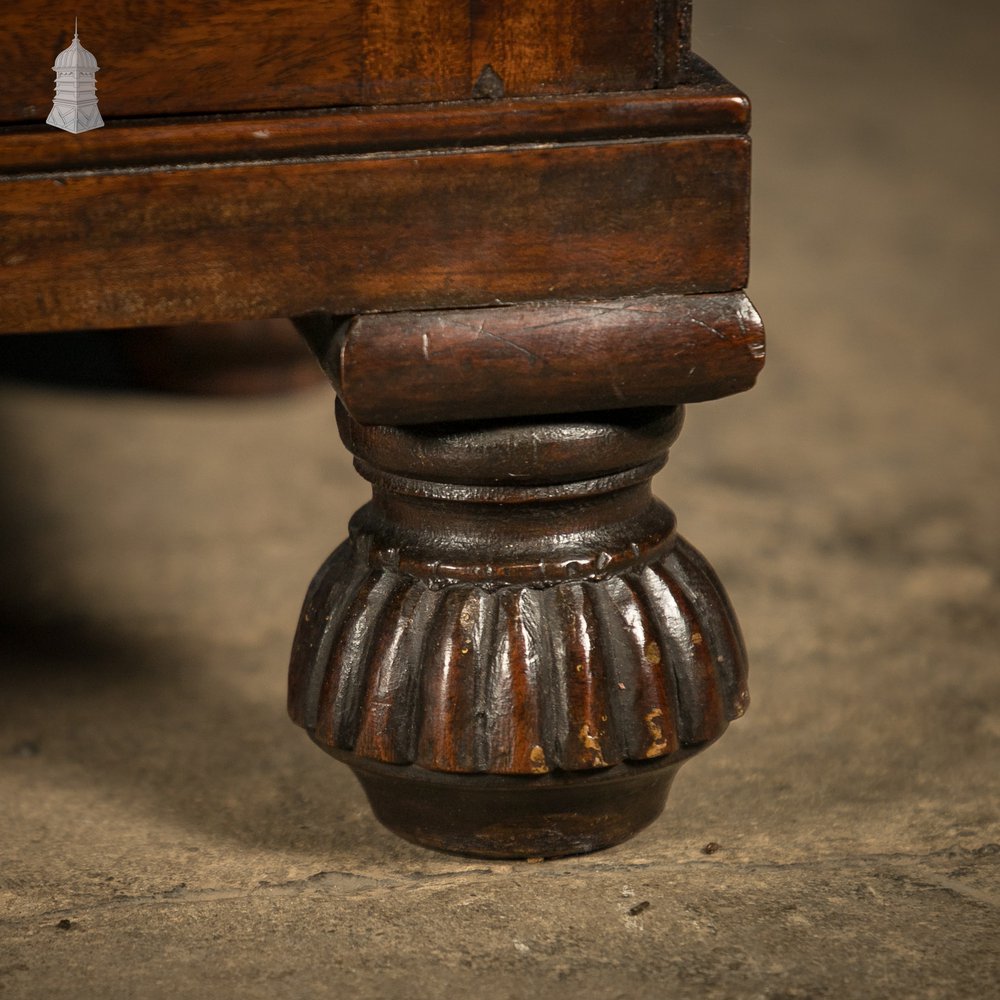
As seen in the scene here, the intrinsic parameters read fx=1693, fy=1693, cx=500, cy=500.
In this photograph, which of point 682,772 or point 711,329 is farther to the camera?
point 682,772

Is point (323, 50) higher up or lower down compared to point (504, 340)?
higher up

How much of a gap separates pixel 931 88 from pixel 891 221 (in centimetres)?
61

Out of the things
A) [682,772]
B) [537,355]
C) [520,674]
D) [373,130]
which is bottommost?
[682,772]

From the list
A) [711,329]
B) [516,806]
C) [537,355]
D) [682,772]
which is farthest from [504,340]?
[682,772]

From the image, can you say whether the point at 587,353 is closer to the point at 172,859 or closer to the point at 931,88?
the point at 172,859

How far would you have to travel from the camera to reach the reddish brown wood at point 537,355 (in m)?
0.97

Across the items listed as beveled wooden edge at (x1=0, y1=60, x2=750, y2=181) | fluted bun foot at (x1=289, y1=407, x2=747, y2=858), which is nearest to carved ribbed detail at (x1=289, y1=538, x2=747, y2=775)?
fluted bun foot at (x1=289, y1=407, x2=747, y2=858)

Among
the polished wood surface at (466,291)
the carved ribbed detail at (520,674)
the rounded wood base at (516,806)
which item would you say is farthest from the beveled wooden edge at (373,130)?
the rounded wood base at (516,806)

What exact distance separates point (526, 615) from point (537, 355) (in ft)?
0.54

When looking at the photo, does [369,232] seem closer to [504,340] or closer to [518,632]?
[504,340]

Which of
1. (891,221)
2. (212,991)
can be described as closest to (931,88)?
(891,221)

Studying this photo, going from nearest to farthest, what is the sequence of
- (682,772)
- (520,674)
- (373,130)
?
1. (373,130)
2. (520,674)
3. (682,772)

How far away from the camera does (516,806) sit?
1076mm

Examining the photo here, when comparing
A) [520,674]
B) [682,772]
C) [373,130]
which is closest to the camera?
[373,130]
